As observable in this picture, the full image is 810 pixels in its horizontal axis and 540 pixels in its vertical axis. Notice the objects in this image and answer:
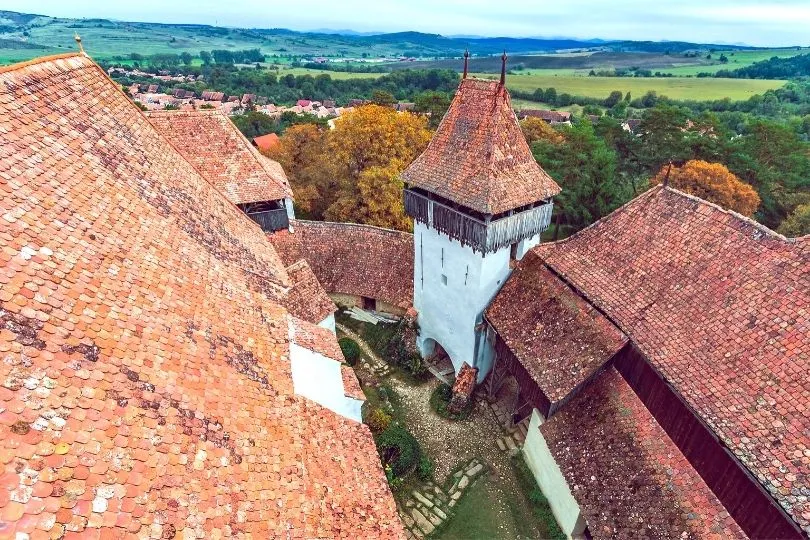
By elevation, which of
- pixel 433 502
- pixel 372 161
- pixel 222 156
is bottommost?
pixel 433 502

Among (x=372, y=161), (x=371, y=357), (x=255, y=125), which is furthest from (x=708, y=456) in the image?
(x=255, y=125)

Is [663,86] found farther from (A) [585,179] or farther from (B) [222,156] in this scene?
(B) [222,156]

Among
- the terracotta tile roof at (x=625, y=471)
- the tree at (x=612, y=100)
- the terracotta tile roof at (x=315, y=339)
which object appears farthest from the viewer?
the tree at (x=612, y=100)

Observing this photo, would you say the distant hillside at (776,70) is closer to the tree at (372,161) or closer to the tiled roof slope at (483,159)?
the tree at (372,161)

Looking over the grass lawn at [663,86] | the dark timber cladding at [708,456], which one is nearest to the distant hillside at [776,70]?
the grass lawn at [663,86]

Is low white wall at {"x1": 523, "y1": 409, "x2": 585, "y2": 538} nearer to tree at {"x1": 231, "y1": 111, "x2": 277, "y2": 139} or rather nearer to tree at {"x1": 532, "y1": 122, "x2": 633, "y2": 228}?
tree at {"x1": 532, "y1": 122, "x2": 633, "y2": 228}


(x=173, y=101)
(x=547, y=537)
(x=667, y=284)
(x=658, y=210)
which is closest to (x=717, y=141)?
(x=658, y=210)
